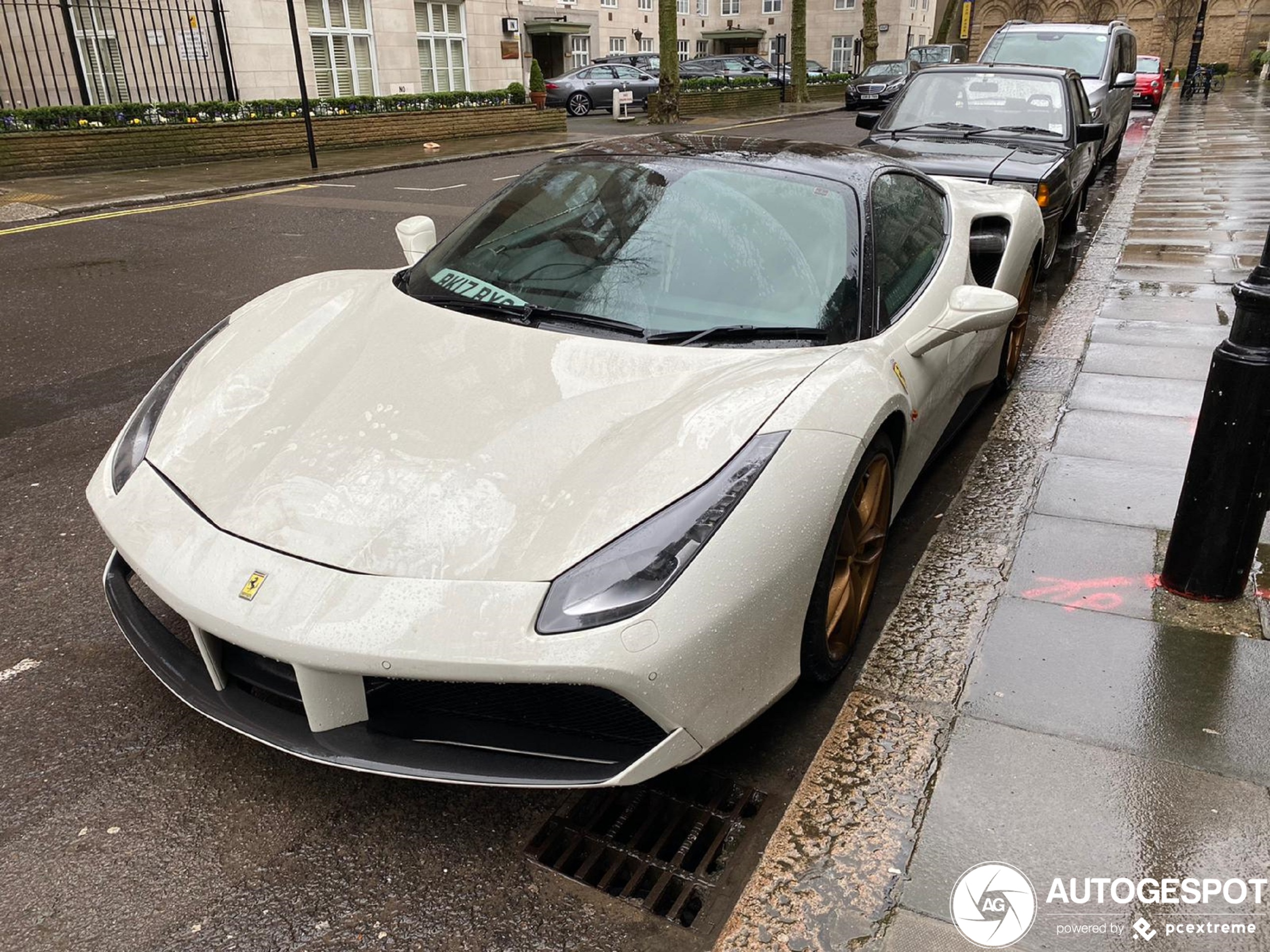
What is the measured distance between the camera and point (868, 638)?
117 inches

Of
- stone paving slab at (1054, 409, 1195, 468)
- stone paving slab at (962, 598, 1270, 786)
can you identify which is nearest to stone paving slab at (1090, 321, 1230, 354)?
stone paving slab at (1054, 409, 1195, 468)

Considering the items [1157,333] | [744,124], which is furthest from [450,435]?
[744,124]

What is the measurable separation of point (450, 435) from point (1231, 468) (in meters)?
2.29

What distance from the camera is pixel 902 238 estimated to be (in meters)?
3.42

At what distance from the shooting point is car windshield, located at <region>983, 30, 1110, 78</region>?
37.0ft

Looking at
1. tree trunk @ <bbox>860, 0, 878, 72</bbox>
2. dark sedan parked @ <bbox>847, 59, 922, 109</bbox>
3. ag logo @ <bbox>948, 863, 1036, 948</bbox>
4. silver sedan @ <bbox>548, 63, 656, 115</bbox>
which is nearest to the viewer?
ag logo @ <bbox>948, 863, 1036, 948</bbox>

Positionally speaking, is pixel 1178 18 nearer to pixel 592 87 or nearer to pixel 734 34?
pixel 734 34

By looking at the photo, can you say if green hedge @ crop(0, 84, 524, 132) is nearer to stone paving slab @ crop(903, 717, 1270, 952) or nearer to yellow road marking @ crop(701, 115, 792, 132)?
yellow road marking @ crop(701, 115, 792, 132)

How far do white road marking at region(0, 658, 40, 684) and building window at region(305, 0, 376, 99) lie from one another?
21698mm

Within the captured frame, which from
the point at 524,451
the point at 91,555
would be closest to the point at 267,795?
the point at 524,451

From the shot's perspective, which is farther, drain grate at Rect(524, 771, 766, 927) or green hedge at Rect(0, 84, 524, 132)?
green hedge at Rect(0, 84, 524, 132)

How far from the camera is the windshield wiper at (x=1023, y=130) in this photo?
7680mm

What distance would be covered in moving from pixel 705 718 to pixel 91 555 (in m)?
2.48

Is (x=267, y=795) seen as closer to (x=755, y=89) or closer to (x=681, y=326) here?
(x=681, y=326)
